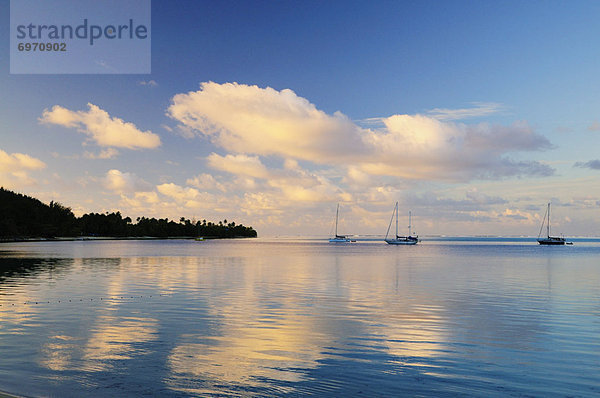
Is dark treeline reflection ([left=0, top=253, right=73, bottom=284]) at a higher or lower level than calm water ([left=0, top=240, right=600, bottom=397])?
lower

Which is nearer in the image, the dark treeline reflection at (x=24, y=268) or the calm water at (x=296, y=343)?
the calm water at (x=296, y=343)

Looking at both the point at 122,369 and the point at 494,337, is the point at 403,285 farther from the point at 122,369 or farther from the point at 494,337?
the point at 122,369

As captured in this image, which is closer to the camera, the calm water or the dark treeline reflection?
the calm water

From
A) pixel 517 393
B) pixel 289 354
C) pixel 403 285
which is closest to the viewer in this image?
pixel 517 393

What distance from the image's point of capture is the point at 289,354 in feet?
68.1

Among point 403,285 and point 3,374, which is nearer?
point 3,374

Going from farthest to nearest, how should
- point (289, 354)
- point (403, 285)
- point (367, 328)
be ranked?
point (403, 285) → point (367, 328) → point (289, 354)

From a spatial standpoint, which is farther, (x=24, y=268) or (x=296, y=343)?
(x=24, y=268)

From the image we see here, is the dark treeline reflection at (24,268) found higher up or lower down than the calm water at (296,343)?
lower down

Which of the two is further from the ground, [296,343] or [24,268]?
[296,343]

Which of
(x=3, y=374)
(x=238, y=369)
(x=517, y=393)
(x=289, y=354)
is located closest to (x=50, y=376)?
(x=3, y=374)

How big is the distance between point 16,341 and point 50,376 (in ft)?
24.2

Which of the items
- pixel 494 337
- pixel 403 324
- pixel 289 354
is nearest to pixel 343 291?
pixel 403 324

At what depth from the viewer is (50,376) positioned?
16.9 meters
